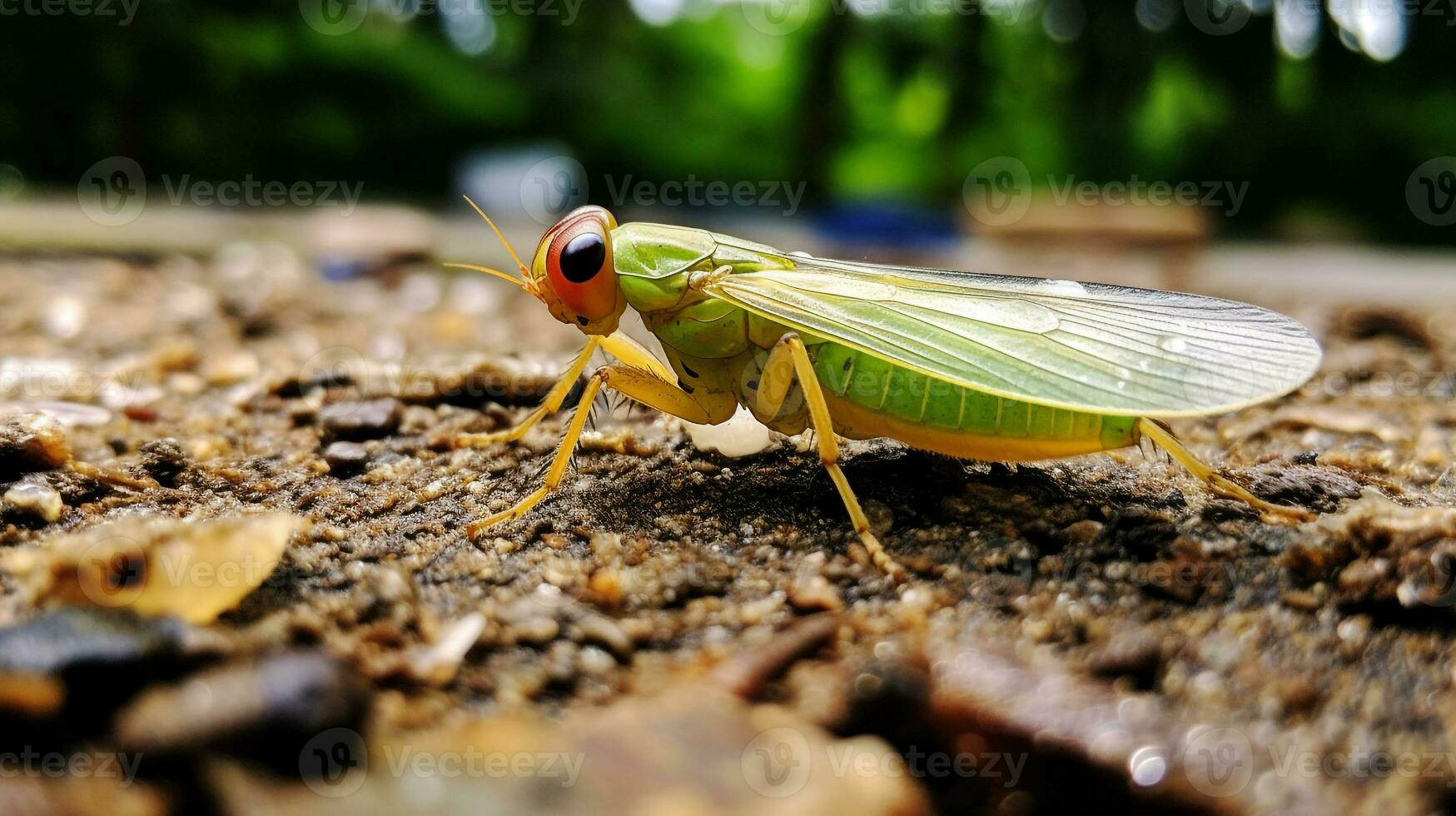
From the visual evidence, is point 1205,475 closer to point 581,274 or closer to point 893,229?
point 581,274

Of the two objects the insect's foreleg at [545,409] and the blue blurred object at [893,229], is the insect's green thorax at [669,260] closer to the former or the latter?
the insect's foreleg at [545,409]

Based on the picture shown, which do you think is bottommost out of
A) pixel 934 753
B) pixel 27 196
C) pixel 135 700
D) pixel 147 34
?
pixel 934 753

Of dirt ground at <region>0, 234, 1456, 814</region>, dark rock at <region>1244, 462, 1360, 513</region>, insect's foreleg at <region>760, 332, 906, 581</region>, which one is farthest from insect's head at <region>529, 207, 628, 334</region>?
dark rock at <region>1244, 462, 1360, 513</region>

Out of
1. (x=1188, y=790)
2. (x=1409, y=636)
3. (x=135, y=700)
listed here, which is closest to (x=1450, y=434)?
(x=1409, y=636)

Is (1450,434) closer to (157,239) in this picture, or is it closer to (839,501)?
(839,501)

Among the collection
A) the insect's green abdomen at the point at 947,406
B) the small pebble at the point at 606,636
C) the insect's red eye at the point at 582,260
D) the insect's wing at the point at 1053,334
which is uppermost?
the insect's red eye at the point at 582,260

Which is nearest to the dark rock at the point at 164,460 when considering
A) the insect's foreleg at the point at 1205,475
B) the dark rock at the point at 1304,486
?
the insect's foreleg at the point at 1205,475
